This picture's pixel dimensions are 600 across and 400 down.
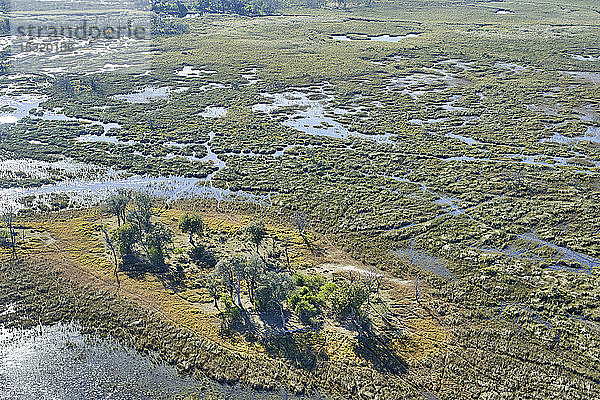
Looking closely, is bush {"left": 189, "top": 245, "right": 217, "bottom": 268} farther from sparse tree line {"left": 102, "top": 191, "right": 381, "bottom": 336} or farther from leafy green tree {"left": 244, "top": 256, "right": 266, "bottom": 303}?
leafy green tree {"left": 244, "top": 256, "right": 266, "bottom": 303}

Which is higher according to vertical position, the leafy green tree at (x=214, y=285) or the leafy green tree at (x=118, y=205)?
the leafy green tree at (x=118, y=205)

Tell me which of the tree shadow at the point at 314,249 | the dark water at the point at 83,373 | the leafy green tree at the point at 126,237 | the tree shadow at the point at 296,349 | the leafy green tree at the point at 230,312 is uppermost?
the leafy green tree at the point at 126,237

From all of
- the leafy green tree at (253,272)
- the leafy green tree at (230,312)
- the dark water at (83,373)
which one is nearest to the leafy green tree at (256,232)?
the leafy green tree at (253,272)

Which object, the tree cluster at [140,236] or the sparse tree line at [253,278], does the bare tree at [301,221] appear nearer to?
the sparse tree line at [253,278]

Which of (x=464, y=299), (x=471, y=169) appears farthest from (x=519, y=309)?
(x=471, y=169)

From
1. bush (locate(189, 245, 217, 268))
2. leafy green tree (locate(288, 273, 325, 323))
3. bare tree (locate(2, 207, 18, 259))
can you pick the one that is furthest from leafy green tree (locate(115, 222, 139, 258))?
leafy green tree (locate(288, 273, 325, 323))

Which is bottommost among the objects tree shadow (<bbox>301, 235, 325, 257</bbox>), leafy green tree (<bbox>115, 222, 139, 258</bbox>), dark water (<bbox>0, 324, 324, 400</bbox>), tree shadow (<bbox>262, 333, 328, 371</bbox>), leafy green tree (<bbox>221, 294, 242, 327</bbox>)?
dark water (<bbox>0, 324, 324, 400</bbox>)

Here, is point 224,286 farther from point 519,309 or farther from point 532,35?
point 532,35

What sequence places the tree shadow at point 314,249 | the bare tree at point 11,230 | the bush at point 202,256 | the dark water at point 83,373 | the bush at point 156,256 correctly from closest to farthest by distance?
the dark water at point 83,373 → the bush at point 156,256 → the bush at point 202,256 → the bare tree at point 11,230 → the tree shadow at point 314,249

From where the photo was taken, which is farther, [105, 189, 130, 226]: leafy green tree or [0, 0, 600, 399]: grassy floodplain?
[105, 189, 130, 226]: leafy green tree
